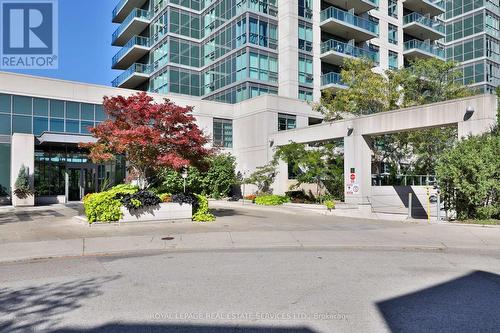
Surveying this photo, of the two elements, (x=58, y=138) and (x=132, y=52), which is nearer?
(x=58, y=138)

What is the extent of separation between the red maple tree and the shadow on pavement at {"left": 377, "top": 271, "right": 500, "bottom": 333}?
1078 cm

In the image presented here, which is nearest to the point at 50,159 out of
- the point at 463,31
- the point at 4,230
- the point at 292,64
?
the point at 4,230

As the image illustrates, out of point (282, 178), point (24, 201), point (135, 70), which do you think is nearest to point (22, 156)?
point (24, 201)

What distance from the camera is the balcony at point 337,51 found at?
40.5 m

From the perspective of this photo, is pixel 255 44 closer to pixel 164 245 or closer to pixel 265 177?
pixel 265 177

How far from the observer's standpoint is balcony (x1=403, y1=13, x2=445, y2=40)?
163 ft

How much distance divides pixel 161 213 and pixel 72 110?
17.2m

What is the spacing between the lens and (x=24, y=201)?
82.5ft

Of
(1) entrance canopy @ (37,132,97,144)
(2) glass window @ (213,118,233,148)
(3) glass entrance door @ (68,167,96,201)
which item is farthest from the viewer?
(2) glass window @ (213,118,233,148)

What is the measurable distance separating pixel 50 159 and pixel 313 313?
27.4m

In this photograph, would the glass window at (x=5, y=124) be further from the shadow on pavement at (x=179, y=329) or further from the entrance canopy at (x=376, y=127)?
the shadow on pavement at (x=179, y=329)

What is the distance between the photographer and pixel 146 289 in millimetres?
6852

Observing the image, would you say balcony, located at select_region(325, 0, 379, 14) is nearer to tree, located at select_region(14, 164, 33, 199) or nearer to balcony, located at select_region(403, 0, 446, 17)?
balcony, located at select_region(403, 0, 446, 17)

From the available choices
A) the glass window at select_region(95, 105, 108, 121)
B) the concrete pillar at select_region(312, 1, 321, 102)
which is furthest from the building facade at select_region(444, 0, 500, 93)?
the glass window at select_region(95, 105, 108, 121)
